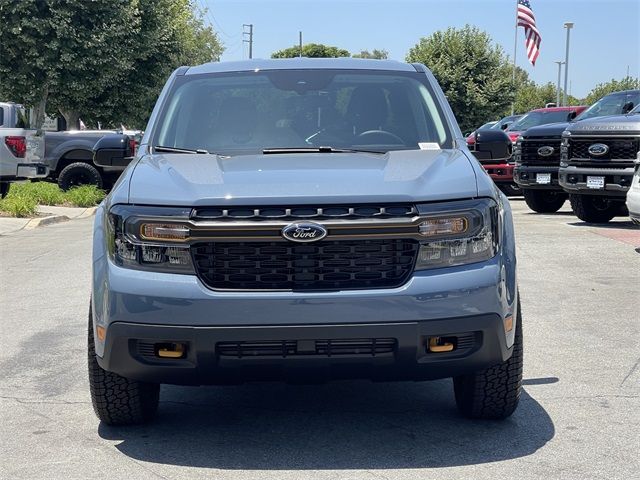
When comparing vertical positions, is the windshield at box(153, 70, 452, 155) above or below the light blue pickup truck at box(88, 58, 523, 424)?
above

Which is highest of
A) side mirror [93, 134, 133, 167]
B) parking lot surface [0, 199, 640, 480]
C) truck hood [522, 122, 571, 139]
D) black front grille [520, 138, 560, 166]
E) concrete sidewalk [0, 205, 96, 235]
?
side mirror [93, 134, 133, 167]

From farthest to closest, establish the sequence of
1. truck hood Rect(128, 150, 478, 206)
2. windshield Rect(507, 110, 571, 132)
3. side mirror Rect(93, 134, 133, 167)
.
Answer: windshield Rect(507, 110, 571, 132) < side mirror Rect(93, 134, 133, 167) < truck hood Rect(128, 150, 478, 206)

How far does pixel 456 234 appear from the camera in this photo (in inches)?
173

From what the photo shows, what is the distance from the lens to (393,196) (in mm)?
4340

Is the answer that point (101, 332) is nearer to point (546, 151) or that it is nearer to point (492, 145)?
point (492, 145)

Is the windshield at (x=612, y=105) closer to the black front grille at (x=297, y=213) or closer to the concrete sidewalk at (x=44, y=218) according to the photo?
the concrete sidewalk at (x=44, y=218)

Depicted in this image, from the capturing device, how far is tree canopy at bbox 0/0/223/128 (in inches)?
1303

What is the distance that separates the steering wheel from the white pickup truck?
14.1 metres

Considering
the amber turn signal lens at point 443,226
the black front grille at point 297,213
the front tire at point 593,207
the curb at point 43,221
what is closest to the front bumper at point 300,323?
the amber turn signal lens at point 443,226

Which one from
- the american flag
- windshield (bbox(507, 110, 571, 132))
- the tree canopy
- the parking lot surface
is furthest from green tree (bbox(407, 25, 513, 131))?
the parking lot surface

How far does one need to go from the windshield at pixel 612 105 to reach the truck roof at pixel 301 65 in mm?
10287

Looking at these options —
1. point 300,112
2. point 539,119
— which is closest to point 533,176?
point 539,119

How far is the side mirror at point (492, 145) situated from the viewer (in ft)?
20.0

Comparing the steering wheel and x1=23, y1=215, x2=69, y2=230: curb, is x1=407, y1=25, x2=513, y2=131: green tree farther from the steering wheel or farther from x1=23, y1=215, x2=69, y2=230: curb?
the steering wheel
